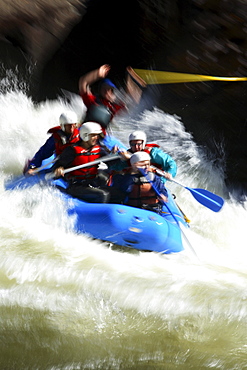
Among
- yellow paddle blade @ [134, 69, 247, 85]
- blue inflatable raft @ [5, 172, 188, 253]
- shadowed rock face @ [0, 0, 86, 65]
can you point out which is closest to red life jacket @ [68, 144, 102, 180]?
blue inflatable raft @ [5, 172, 188, 253]

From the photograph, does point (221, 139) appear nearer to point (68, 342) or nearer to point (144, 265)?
point (144, 265)

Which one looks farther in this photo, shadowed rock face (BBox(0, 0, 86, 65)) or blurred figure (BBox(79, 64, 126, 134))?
shadowed rock face (BBox(0, 0, 86, 65))

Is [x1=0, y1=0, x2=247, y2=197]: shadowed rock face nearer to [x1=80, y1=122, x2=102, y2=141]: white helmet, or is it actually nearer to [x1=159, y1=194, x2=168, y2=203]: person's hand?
[x1=159, y1=194, x2=168, y2=203]: person's hand

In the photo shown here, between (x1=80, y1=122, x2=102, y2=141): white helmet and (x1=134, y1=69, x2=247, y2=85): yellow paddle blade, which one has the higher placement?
(x1=134, y1=69, x2=247, y2=85): yellow paddle blade

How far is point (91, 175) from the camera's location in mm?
3320

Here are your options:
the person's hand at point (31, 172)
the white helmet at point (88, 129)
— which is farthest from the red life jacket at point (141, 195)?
the person's hand at point (31, 172)

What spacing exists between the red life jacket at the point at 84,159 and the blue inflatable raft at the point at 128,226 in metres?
0.36

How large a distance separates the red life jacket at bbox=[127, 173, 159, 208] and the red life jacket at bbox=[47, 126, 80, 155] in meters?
0.66

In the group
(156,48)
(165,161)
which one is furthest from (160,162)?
(156,48)

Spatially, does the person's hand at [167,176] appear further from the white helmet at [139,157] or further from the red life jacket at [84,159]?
the red life jacket at [84,159]

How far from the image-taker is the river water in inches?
81.3

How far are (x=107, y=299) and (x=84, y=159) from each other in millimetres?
1242

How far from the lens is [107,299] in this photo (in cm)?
235

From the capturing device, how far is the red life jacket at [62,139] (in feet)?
11.3
